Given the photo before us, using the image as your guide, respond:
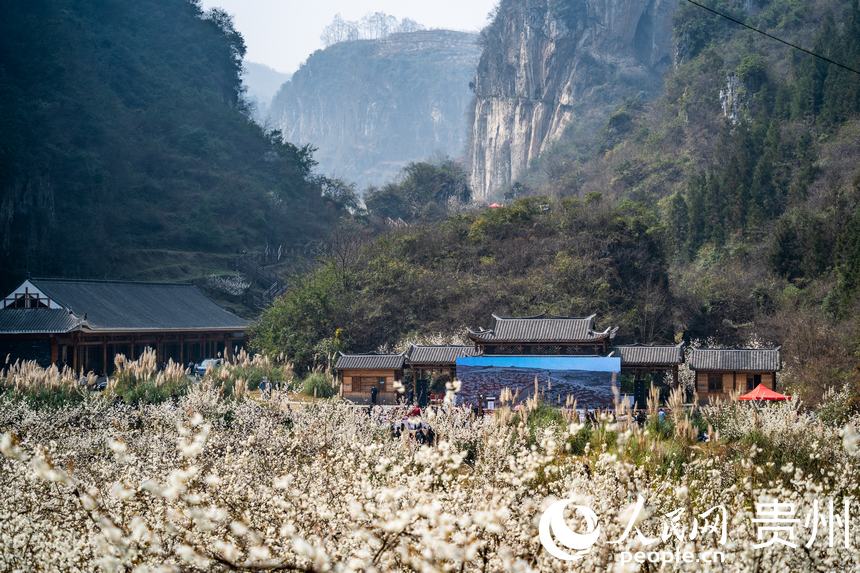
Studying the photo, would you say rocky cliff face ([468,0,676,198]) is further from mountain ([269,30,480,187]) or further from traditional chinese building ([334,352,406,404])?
mountain ([269,30,480,187])

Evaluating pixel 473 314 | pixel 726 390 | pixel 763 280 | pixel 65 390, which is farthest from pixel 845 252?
pixel 65 390

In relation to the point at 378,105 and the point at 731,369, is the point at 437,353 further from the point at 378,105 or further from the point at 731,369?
the point at 378,105

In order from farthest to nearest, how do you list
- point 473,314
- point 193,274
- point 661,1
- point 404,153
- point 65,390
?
point 404,153 < point 661,1 < point 193,274 < point 473,314 < point 65,390

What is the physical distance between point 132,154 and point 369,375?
34.9 meters

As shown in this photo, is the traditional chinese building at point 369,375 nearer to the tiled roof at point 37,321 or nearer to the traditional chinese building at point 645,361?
the traditional chinese building at point 645,361

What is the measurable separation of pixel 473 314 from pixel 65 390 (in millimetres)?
15785

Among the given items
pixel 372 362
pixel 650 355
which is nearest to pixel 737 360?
pixel 650 355

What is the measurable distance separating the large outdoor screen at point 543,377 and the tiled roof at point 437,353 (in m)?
1.38

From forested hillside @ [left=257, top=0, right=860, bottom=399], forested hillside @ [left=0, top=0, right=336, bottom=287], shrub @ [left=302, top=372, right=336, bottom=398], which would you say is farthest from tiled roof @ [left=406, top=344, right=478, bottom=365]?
forested hillside @ [left=0, top=0, right=336, bottom=287]

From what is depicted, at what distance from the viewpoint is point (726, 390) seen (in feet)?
88.2

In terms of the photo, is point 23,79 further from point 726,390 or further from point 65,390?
point 726,390

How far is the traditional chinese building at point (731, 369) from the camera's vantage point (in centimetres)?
2627

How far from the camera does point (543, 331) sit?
27.0 metres

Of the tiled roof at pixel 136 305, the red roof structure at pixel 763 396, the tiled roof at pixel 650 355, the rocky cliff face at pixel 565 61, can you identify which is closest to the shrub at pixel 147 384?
the tiled roof at pixel 136 305
